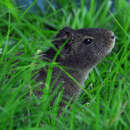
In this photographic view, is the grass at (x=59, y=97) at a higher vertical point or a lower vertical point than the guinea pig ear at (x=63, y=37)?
lower

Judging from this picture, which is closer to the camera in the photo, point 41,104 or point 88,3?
point 41,104

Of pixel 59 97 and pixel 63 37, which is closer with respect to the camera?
pixel 59 97

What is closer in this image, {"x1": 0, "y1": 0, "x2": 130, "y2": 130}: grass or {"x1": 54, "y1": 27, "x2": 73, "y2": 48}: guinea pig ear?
{"x1": 0, "y1": 0, "x2": 130, "y2": 130}: grass

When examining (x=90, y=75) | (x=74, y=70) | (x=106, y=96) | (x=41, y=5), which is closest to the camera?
(x=106, y=96)

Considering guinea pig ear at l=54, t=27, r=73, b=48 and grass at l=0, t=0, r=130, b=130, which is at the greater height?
guinea pig ear at l=54, t=27, r=73, b=48

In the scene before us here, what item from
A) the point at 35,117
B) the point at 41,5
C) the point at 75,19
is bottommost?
the point at 35,117

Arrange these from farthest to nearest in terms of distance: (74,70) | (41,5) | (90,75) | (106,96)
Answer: (41,5) < (90,75) < (74,70) < (106,96)

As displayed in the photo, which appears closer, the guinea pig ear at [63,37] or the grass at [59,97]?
the grass at [59,97]

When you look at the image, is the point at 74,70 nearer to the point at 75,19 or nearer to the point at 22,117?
the point at 22,117

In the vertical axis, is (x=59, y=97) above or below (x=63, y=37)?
below

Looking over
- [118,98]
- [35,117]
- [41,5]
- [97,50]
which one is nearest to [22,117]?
[35,117]

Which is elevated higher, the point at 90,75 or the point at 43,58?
the point at 43,58
